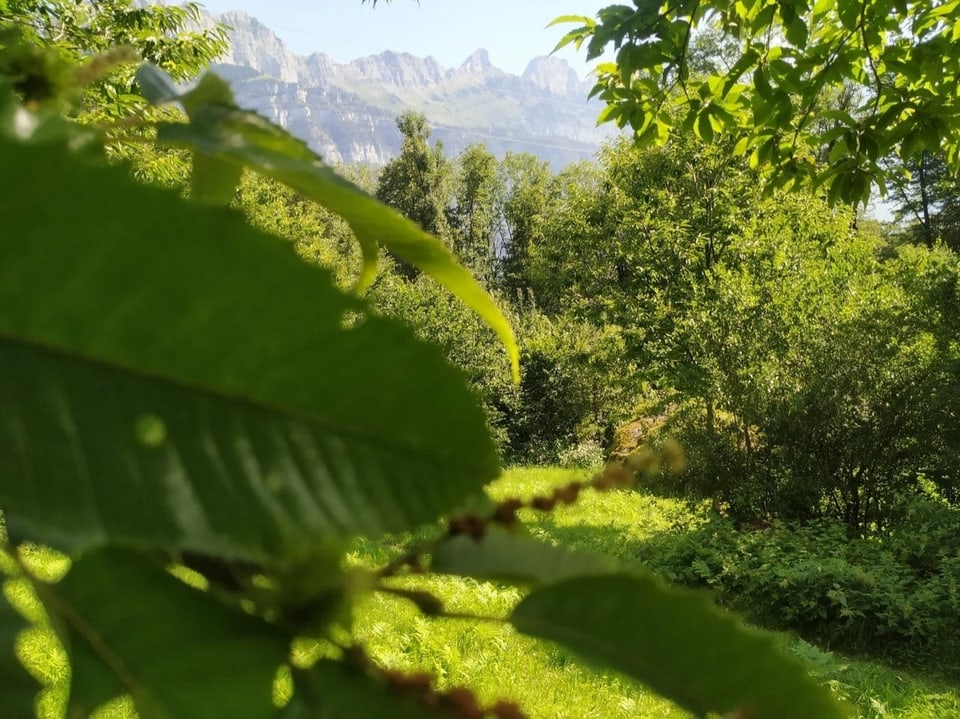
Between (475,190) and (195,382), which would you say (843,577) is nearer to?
(195,382)

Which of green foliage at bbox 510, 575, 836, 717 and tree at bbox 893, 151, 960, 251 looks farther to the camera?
tree at bbox 893, 151, 960, 251

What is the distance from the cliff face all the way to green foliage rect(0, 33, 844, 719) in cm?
9548

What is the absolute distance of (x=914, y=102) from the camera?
2.34 meters

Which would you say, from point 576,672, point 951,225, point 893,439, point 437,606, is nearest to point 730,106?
point 576,672

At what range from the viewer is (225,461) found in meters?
0.18

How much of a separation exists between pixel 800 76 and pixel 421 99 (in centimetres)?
13038

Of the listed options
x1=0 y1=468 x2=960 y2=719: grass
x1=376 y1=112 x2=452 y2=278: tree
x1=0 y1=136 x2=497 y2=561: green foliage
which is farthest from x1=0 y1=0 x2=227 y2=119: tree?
x1=376 y1=112 x2=452 y2=278: tree

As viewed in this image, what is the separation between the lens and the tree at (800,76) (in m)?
2.26

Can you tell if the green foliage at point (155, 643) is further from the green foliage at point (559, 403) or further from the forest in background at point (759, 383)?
the green foliage at point (559, 403)

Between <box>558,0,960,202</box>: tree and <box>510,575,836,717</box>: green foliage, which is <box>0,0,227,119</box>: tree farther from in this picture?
<box>558,0,960,202</box>: tree

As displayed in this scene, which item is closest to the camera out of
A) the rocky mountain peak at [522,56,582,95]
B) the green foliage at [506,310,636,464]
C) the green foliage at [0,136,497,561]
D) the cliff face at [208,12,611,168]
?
the green foliage at [0,136,497,561]

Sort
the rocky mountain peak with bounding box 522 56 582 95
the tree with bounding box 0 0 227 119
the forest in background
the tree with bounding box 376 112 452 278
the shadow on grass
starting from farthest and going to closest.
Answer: the rocky mountain peak with bounding box 522 56 582 95, the tree with bounding box 376 112 452 278, the forest in background, the shadow on grass, the tree with bounding box 0 0 227 119

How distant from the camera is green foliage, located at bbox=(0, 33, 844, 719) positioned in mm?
158

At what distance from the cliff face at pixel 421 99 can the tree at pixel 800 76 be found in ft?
305
